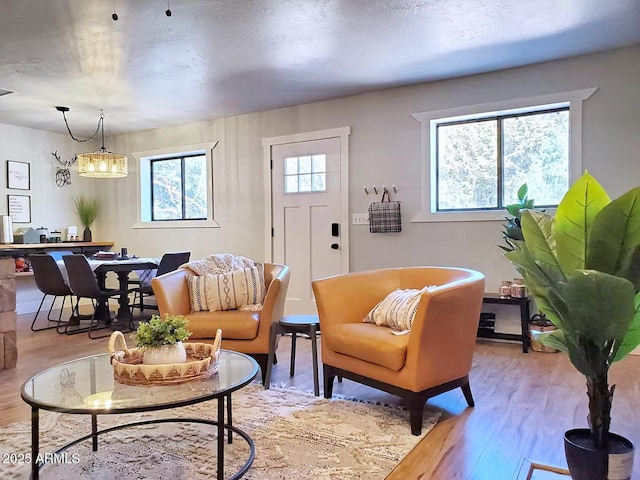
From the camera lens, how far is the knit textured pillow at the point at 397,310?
273cm

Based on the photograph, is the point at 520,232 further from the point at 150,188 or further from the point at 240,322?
the point at 150,188

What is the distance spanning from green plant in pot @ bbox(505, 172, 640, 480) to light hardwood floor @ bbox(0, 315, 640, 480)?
0.67 m

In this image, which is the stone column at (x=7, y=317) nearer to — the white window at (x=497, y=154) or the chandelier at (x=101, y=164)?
the chandelier at (x=101, y=164)

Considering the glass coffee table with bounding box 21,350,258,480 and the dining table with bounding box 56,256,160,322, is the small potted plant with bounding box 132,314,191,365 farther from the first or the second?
the dining table with bounding box 56,256,160,322

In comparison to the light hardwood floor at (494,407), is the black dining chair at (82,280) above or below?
above

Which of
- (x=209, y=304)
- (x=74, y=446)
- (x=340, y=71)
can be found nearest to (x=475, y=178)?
(x=340, y=71)

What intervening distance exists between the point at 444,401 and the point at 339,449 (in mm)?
901

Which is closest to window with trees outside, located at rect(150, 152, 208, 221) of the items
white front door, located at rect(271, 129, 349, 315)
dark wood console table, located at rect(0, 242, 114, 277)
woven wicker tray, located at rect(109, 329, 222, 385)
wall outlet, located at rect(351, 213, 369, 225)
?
dark wood console table, located at rect(0, 242, 114, 277)

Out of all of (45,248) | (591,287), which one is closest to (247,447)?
(591,287)

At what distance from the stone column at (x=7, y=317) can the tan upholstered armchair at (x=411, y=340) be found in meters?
2.43

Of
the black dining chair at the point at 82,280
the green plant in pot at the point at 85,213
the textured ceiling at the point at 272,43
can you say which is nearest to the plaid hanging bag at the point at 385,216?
the textured ceiling at the point at 272,43

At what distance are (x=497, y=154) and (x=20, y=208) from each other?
583 centimetres

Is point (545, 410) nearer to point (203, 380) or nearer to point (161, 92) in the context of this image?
point (203, 380)

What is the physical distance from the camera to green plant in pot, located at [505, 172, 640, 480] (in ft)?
4.25
